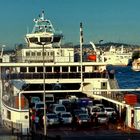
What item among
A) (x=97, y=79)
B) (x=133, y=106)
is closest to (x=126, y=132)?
(x=133, y=106)

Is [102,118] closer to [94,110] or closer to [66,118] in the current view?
[94,110]

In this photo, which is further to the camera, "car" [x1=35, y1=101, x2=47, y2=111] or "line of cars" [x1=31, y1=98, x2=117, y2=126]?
"car" [x1=35, y1=101, x2=47, y2=111]

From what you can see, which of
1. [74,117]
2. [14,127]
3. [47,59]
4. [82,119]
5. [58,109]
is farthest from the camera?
[47,59]

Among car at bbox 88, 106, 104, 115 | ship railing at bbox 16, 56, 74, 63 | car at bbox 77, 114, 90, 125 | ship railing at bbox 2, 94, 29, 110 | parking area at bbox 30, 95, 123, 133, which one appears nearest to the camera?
ship railing at bbox 2, 94, 29, 110

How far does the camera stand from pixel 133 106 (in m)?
42.4

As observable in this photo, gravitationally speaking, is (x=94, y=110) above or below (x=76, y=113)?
above

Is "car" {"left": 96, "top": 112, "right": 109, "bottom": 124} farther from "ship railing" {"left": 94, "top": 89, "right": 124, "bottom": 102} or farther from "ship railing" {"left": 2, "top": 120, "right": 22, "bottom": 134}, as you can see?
"ship railing" {"left": 2, "top": 120, "right": 22, "bottom": 134}

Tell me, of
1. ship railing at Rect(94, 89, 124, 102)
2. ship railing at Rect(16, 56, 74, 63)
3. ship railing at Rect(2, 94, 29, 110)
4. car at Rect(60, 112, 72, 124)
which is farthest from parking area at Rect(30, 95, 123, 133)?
ship railing at Rect(16, 56, 74, 63)

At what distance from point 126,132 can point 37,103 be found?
11074 millimetres

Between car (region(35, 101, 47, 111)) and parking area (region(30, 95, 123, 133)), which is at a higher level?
car (region(35, 101, 47, 111))

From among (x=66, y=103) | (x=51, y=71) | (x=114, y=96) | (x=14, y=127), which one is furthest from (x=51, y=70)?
(x=14, y=127)

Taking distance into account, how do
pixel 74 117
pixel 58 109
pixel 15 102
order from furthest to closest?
pixel 58 109 < pixel 74 117 < pixel 15 102

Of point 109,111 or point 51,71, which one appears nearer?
point 109,111

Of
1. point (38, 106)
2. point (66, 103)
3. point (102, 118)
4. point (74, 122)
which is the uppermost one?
point (66, 103)
